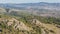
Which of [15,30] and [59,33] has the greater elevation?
[15,30]

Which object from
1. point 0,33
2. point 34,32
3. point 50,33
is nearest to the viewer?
point 0,33

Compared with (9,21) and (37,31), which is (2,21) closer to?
(9,21)

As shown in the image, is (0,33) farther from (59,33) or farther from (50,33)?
(59,33)

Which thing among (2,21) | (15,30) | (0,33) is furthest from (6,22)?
(0,33)

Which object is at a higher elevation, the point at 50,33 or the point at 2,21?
the point at 2,21

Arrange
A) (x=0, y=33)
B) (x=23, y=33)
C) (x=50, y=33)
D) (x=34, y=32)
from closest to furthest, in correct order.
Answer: (x=0, y=33) < (x=23, y=33) < (x=34, y=32) < (x=50, y=33)

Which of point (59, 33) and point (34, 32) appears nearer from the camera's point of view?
point (34, 32)

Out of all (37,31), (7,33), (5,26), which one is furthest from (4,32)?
(37,31)

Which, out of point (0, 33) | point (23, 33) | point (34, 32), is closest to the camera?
point (0, 33)

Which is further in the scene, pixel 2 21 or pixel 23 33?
pixel 2 21
